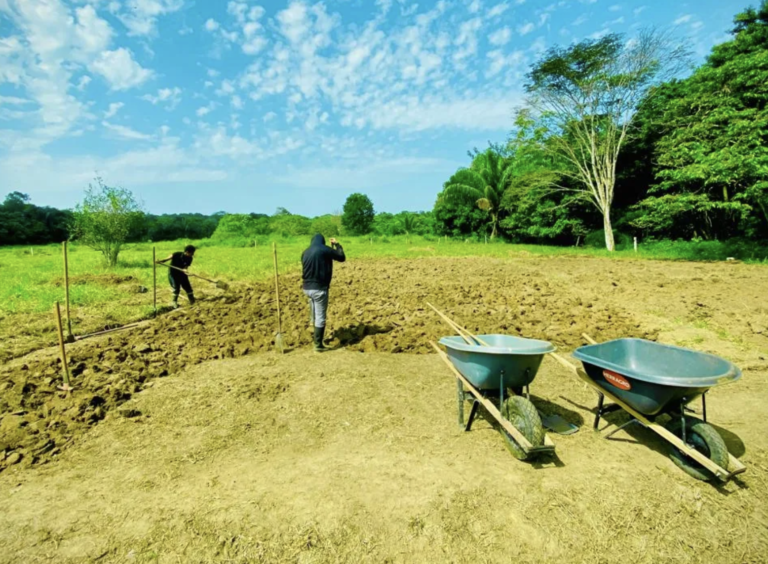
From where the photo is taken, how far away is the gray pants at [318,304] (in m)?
6.45

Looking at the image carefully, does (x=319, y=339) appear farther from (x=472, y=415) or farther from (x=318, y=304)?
(x=472, y=415)

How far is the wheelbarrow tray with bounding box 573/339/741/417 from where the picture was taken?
3072 millimetres

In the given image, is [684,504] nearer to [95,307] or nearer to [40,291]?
[95,307]

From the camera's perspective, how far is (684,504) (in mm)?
2980

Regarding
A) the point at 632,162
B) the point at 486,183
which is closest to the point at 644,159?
the point at 632,162

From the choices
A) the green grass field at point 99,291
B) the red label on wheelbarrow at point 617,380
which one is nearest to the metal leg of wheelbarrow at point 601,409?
the red label on wheelbarrow at point 617,380

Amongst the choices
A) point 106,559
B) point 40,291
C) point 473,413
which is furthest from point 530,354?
point 40,291

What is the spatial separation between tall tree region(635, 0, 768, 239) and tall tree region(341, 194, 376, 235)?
38.0m

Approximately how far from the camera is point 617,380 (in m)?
3.49

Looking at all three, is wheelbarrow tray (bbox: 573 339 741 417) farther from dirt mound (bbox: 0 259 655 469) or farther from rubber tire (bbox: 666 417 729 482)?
dirt mound (bbox: 0 259 655 469)

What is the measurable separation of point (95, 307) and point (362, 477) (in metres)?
9.40

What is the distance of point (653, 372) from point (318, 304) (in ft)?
14.4

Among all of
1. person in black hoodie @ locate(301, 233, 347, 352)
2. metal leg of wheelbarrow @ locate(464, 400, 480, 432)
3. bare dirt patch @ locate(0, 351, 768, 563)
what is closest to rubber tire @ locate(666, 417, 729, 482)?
bare dirt patch @ locate(0, 351, 768, 563)

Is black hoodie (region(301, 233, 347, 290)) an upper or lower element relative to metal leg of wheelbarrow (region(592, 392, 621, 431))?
upper
